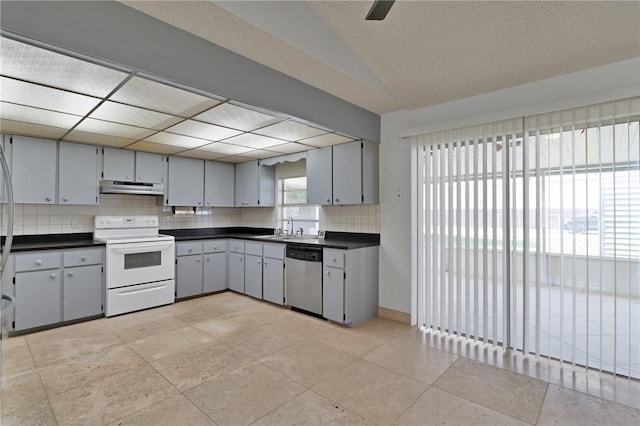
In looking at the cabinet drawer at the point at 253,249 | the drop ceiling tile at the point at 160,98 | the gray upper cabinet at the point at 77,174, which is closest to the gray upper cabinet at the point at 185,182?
the gray upper cabinet at the point at 77,174

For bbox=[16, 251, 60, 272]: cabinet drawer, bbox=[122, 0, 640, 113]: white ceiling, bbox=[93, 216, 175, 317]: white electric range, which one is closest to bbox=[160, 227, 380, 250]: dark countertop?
bbox=[93, 216, 175, 317]: white electric range

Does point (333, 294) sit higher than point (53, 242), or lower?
lower

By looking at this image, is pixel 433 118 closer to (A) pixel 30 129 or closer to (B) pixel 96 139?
(B) pixel 96 139

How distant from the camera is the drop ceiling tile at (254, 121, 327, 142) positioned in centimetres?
326

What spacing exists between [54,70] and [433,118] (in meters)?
3.31

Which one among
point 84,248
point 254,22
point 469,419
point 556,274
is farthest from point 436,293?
point 84,248

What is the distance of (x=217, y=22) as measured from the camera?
1.97 metres

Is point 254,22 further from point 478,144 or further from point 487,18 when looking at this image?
point 478,144

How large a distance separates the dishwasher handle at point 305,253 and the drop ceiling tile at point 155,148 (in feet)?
6.76

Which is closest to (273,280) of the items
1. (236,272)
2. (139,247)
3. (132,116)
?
(236,272)

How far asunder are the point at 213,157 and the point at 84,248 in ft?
6.98

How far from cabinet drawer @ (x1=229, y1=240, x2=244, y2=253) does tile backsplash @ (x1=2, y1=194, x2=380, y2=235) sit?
0.76m

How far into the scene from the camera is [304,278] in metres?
4.03

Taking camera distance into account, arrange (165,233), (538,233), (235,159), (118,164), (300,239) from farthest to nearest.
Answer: (235,159), (165,233), (300,239), (118,164), (538,233)
